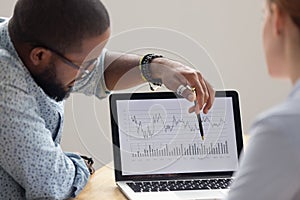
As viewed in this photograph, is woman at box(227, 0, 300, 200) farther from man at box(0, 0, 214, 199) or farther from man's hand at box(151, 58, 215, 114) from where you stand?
man's hand at box(151, 58, 215, 114)

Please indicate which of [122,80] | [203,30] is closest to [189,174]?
[122,80]

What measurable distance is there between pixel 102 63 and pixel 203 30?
3.43 ft

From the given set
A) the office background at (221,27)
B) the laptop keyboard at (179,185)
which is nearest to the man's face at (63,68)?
the laptop keyboard at (179,185)

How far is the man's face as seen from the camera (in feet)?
4.47

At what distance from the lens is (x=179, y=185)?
1489 mm

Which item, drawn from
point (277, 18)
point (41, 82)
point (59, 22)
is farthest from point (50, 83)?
point (277, 18)

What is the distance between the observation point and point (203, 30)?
2625 mm

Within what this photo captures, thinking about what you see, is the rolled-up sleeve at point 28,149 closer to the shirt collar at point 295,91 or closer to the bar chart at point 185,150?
the bar chart at point 185,150

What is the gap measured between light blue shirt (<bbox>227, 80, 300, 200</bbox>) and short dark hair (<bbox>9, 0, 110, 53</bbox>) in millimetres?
610

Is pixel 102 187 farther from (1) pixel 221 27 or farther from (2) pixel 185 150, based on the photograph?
(1) pixel 221 27

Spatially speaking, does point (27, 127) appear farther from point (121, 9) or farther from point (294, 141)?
point (121, 9)

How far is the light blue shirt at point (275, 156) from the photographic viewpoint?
77 cm

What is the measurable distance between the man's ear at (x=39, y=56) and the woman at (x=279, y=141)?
63 cm

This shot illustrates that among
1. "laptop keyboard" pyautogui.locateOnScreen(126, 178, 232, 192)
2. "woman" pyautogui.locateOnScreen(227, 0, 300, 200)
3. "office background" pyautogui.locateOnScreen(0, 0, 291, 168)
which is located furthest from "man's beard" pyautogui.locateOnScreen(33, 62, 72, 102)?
"office background" pyautogui.locateOnScreen(0, 0, 291, 168)
